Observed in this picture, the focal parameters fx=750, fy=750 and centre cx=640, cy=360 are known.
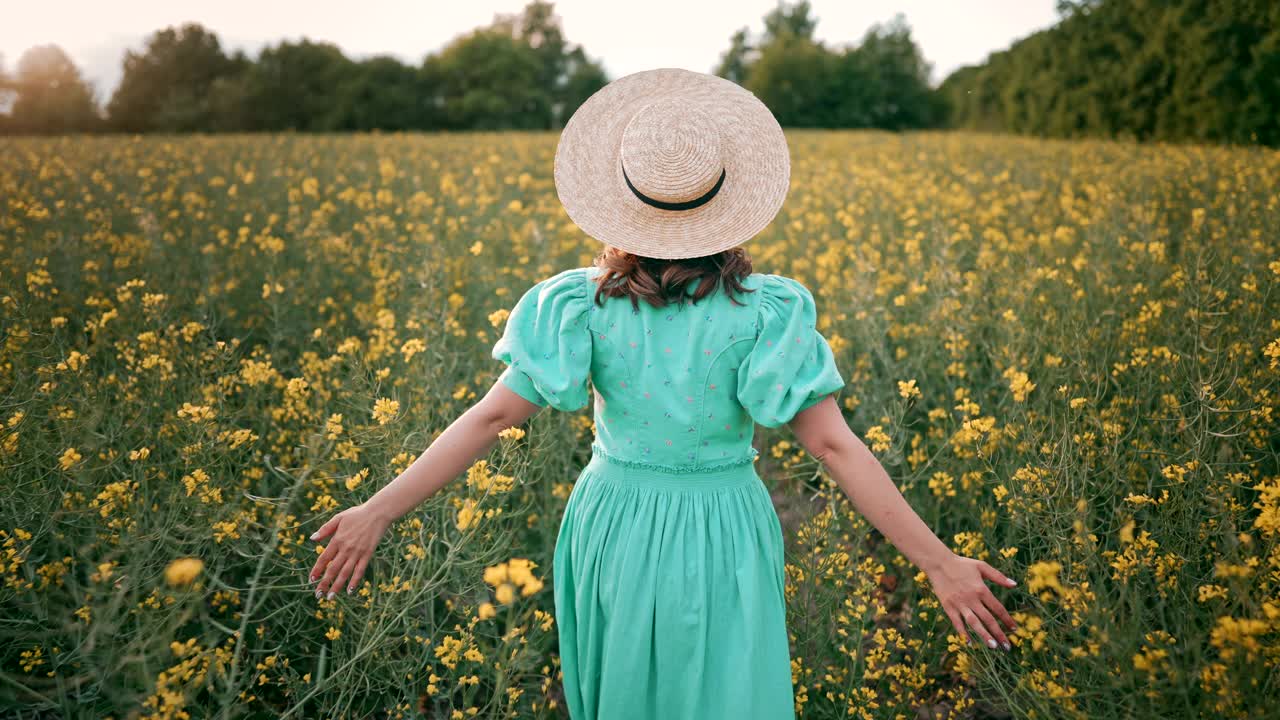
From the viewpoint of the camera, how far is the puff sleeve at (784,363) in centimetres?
141

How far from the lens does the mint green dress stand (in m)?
1.46

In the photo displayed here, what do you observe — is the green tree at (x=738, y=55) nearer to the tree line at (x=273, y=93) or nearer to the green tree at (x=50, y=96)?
the tree line at (x=273, y=93)

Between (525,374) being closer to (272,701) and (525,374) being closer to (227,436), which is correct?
(227,436)

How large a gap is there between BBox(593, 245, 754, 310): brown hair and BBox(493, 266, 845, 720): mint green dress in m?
0.02

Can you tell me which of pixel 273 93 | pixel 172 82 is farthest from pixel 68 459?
pixel 172 82

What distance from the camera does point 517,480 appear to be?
193cm

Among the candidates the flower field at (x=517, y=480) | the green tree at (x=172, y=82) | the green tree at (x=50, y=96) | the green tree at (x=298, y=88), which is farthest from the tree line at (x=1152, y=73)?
the green tree at (x=172, y=82)

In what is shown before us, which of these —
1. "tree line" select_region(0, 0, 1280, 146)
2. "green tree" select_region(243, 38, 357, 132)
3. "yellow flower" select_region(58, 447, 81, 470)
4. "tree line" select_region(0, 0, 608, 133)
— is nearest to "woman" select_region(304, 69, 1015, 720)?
"yellow flower" select_region(58, 447, 81, 470)

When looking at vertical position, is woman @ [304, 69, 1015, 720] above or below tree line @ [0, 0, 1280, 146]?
below

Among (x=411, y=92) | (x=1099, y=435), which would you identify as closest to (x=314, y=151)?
(x=1099, y=435)

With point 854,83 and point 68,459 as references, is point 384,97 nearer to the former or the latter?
point 854,83

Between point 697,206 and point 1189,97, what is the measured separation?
58.9ft

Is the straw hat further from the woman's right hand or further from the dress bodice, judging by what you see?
the woman's right hand

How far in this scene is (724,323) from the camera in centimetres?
147
